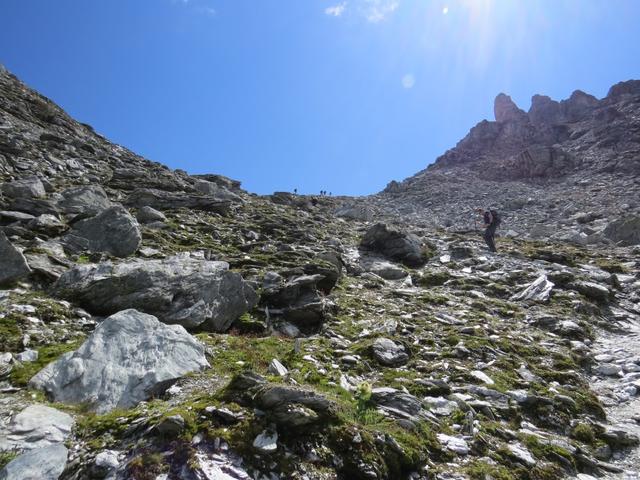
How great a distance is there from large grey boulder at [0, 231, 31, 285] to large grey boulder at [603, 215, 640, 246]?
33.9 meters

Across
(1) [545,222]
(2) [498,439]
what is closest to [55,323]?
(2) [498,439]

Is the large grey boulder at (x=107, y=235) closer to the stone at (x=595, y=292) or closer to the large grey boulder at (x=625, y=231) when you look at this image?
the stone at (x=595, y=292)

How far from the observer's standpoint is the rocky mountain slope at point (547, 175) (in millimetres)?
39812

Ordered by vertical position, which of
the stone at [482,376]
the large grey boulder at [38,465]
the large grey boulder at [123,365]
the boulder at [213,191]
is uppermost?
the boulder at [213,191]

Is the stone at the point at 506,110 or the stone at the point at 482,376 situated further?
the stone at the point at 506,110

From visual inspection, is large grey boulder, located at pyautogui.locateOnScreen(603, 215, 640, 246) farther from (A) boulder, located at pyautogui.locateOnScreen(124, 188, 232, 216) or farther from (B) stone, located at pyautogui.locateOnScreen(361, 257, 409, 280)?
(A) boulder, located at pyautogui.locateOnScreen(124, 188, 232, 216)

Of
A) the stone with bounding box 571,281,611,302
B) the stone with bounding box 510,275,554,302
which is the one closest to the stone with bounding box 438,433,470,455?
the stone with bounding box 510,275,554,302

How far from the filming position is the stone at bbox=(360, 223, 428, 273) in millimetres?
23000

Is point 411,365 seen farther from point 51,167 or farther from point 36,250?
point 51,167

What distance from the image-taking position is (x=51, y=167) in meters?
24.8

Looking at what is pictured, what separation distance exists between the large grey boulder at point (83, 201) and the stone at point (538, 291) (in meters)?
17.7

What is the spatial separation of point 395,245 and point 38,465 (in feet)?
68.6

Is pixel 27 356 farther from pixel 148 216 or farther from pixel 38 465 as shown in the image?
pixel 148 216

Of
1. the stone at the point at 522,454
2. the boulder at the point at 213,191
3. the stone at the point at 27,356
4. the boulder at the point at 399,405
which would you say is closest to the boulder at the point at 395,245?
the boulder at the point at 213,191
